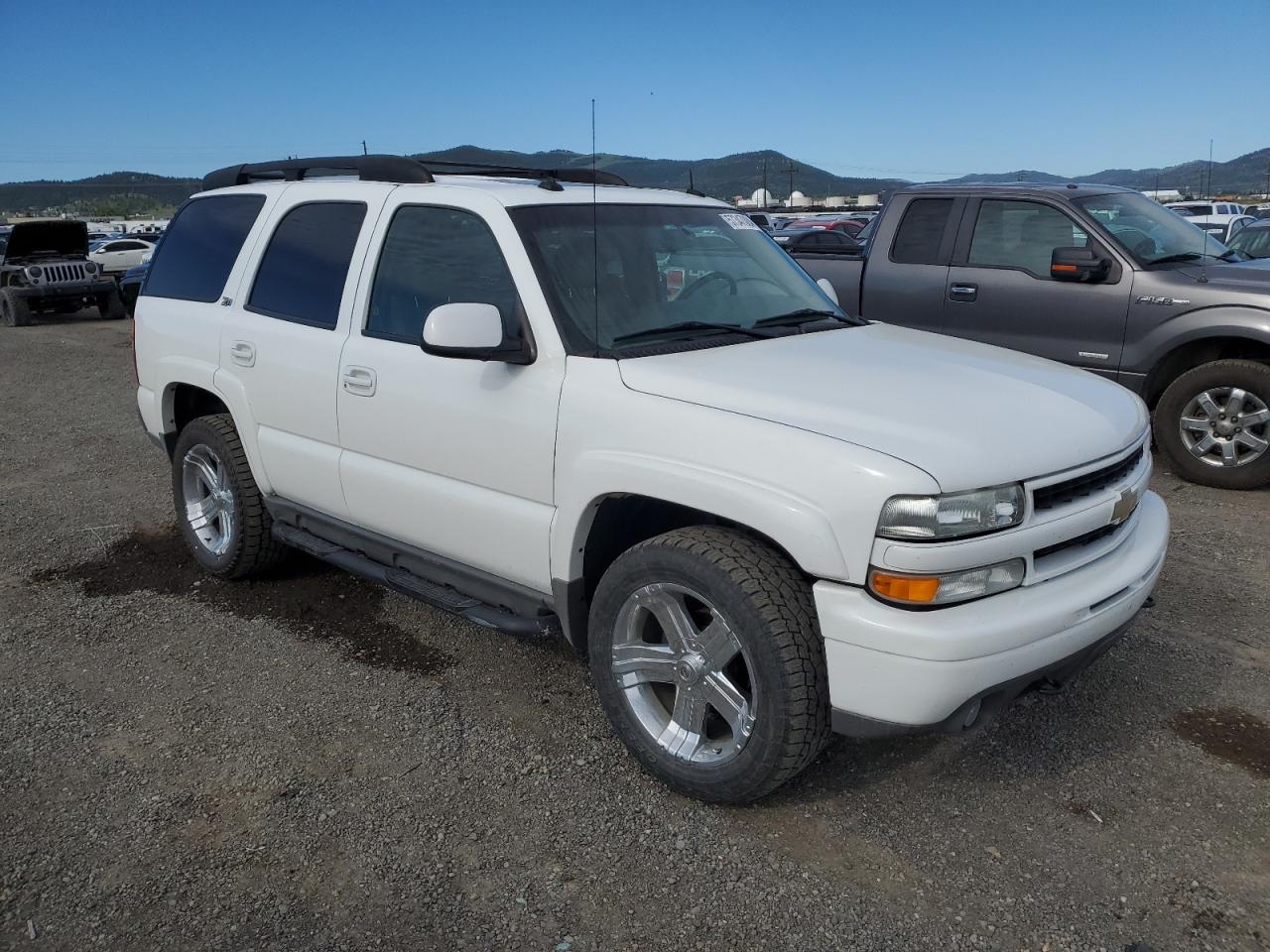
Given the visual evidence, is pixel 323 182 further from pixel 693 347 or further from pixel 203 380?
pixel 693 347

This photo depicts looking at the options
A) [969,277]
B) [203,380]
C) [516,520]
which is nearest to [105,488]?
[203,380]

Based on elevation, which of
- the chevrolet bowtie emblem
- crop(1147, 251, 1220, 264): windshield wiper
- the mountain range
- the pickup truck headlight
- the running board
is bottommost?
the running board

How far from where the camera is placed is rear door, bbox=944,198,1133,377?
668 centimetres

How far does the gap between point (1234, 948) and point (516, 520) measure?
7.55 ft

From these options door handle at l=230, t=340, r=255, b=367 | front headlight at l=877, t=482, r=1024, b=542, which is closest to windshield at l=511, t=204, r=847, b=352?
front headlight at l=877, t=482, r=1024, b=542

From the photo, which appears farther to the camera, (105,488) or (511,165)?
(105,488)

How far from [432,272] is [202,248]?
6.00ft

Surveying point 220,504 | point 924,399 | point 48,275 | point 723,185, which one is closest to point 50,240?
point 48,275

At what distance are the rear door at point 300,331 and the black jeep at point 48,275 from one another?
17384mm

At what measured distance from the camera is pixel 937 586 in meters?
2.57

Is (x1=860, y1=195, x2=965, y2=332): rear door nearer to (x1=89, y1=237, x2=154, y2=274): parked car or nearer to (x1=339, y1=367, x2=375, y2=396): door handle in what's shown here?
(x1=339, y1=367, x2=375, y2=396): door handle

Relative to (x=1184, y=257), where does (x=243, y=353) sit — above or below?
below

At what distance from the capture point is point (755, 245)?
13.9 feet

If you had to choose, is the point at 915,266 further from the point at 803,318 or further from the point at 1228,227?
the point at 1228,227
